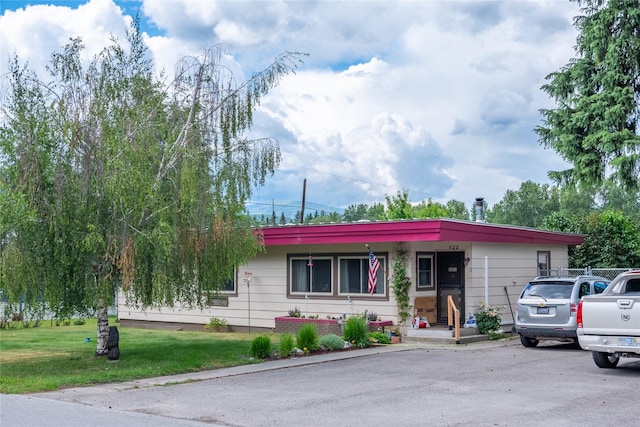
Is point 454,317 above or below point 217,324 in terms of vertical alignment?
above

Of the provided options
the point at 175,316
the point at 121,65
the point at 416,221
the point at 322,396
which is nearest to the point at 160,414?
the point at 322,396

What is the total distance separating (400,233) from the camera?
731 inches

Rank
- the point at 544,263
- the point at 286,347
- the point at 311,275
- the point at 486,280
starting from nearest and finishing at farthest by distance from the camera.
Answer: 1. the point at 286,347
2. the point at 486,280
3. the point at 311,275
4. the point at 544,263

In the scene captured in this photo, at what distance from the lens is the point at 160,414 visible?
997cm

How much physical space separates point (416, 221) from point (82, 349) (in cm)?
819

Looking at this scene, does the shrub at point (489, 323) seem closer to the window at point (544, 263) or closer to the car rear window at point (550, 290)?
the car rear window at point (550, 290)

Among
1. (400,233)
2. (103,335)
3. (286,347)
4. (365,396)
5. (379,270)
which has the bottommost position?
(365,396)

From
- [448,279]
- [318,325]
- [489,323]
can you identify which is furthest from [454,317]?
[318,325]

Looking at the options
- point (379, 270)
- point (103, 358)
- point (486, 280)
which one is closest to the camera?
point (103, 358)

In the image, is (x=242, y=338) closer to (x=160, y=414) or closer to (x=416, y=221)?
(x=416, y=221)

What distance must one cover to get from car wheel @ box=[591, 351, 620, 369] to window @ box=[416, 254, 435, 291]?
6.49m

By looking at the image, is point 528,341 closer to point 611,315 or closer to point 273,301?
point 611,315

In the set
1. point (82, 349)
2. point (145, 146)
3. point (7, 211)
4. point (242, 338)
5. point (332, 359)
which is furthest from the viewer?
point (242, 338)

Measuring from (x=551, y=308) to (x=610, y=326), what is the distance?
3.96 meters
